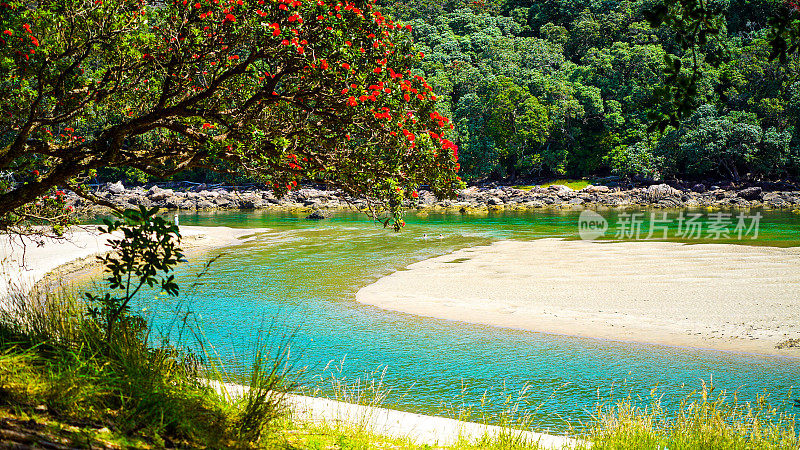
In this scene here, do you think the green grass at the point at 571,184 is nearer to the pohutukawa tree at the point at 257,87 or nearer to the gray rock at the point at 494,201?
the gray rock at the point at 494,201

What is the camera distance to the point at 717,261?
69.3ft

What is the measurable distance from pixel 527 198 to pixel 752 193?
22.2m

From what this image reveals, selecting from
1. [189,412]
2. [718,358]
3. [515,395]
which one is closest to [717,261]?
[718,358]

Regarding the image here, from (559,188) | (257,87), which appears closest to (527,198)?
(559,188)

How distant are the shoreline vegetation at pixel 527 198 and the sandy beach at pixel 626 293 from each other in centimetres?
3567

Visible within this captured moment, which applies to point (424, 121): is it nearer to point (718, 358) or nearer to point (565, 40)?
point (718, 358)

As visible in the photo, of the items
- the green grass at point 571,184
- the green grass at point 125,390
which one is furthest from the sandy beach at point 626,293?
the green grass at point 571,184

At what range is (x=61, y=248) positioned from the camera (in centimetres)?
2561

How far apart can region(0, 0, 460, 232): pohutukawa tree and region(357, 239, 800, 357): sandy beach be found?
322 inches

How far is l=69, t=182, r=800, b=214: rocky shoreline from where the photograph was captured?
191 ft

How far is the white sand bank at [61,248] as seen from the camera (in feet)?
58.4

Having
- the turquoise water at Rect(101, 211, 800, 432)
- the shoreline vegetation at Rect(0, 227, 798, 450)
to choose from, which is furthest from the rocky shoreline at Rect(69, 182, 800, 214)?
the shoreline vegetation at Rect(0, 227, 798, 450)

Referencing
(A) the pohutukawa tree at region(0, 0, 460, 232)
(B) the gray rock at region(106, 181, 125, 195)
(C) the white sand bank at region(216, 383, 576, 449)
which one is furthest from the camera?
(B) the gray rock at region(106, 181, 125, 195)

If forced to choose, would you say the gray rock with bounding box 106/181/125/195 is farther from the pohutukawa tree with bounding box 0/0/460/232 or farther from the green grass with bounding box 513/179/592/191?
the pohutukawa tree with bounding box 0/0/460/232
